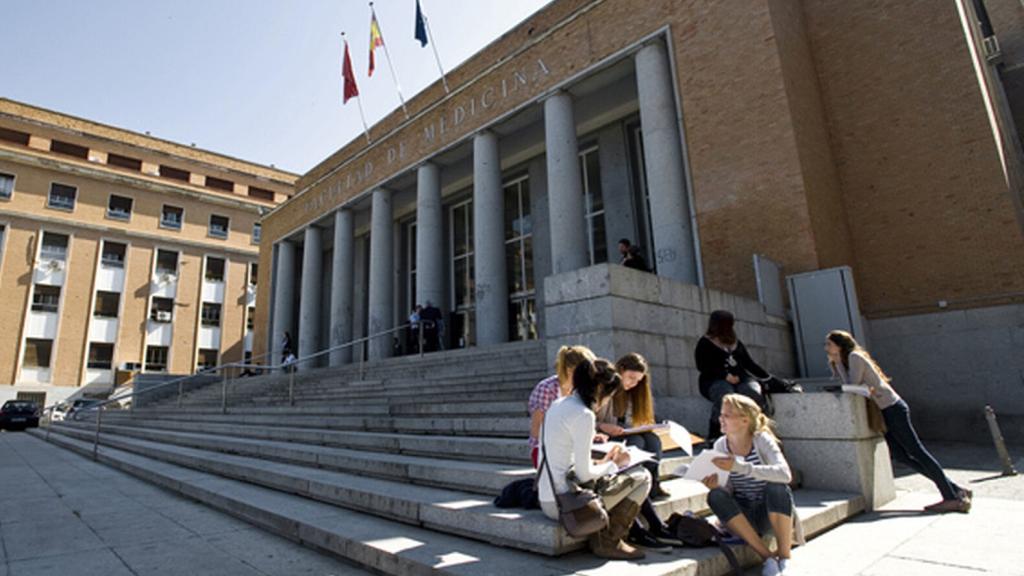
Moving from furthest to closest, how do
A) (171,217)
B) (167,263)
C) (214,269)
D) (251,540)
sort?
(214,269), (171,217), (167,263), (251,540)

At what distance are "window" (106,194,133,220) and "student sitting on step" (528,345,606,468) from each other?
3971 cm

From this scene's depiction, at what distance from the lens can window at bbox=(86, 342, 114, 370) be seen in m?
31.4

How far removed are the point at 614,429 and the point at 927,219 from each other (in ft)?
33.6

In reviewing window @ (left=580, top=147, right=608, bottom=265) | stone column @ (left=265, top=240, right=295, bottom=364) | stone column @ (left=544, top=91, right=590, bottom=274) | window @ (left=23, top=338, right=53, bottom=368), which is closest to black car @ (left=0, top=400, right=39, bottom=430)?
window @ (left=23, top=338, right=53, bottom=368)

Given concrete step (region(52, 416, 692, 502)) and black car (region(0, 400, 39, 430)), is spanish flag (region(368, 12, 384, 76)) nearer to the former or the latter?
concrete step (region(52, 416, 692, 502))

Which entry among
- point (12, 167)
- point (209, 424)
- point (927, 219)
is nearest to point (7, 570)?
point (209, 424)

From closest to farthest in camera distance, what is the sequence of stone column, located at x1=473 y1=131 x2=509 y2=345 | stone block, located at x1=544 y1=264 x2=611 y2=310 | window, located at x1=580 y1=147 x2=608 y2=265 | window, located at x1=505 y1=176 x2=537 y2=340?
stone block, located at x1=544 y1=264 x2=611 y2=310
stone column, located at x1=473 y1=131 x2=509 y2=345
window, located at x1=580 y1=147 x2=608 y2=265
window, located at x1=505 y1=176 x2=537 y2=340

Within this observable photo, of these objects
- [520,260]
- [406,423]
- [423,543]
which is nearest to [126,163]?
[520,260]

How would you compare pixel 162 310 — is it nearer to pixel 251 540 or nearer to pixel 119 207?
pixel 119 207

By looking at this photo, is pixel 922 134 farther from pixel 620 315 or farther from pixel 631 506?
pixel 631 506

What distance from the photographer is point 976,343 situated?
30.8ft

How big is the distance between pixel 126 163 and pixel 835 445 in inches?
1714

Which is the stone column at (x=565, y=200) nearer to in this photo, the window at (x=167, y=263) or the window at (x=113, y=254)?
the window at (x=167, y=263)

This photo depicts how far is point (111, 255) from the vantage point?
33.6 m
